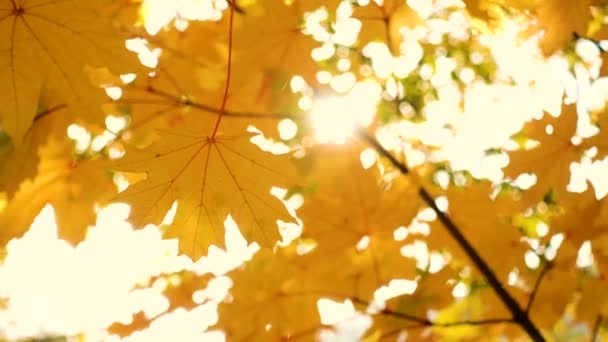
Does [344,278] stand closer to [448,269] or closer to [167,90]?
[448,269]

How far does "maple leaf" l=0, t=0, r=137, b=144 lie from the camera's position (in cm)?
76

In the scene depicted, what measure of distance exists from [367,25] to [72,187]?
2.13ft

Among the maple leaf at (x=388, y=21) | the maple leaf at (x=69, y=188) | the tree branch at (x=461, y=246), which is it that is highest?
the maple leaf at (x=69, y=188)

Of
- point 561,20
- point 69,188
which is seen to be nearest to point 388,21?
point 561,20

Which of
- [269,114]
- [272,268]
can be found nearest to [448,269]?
[272,268]

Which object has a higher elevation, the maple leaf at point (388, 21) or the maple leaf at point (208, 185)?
the maple leaf at point (388, 21)

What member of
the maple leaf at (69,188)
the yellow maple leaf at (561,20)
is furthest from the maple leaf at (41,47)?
the yellow maple leaf at (561,20)

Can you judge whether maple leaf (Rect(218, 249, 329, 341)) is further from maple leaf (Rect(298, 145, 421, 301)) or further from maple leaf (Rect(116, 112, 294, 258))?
maple leaf (Rect(116, 112, 294, 258))

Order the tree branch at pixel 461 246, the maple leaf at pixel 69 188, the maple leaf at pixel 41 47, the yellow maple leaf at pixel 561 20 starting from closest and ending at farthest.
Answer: the maple leaf at pixel 41 47
the yellow maple leaf at pixel 561 20
the tree branch at pixel 461 246
the maple leaf at pixel 69 188

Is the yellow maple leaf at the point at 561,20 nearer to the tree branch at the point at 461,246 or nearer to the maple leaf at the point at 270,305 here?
the tree branch at the point at 461,246

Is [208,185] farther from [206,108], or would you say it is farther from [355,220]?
[355,220]

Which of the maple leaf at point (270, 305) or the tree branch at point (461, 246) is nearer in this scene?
the tree branch at point (461, 246)

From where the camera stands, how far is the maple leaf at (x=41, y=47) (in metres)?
0.76

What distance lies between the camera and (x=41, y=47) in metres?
0.78
